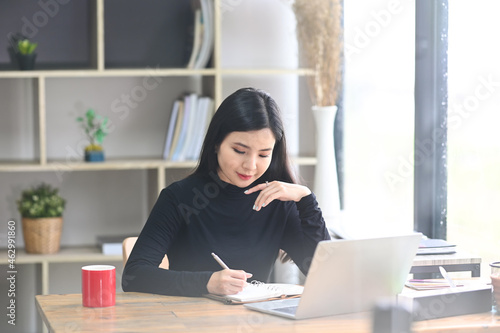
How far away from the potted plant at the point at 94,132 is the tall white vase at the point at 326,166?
0.97 m

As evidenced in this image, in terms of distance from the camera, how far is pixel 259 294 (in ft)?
6.22

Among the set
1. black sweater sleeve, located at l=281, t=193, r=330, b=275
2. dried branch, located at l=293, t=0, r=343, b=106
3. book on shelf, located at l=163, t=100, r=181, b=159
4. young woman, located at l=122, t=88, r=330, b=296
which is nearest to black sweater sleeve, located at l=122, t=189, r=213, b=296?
young woman, located at l=122, t=88, r=330, b=296

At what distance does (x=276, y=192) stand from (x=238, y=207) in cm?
20

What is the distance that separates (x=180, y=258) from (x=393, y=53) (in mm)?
1360

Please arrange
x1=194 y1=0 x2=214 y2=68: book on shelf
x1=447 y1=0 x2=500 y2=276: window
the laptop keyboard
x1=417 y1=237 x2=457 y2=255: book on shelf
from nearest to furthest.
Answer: the laptop keyboard, x1=417 y1=237 x2=457 y2=255: book on shelf, x1=447 y1=0 x2=500 y2=276: window, x1=194 y1=0 x2=214 y2=68: book on shelf

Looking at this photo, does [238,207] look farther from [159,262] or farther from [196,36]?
[196,36]

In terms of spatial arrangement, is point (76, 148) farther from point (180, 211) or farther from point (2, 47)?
point (180, 211)

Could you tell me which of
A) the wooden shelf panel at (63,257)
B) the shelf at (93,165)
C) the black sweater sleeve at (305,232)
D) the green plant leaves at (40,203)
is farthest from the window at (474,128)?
the green plant leaves at (40,203)

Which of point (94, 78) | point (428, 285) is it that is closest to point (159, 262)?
point (428, 285)

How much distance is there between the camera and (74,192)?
3.49m

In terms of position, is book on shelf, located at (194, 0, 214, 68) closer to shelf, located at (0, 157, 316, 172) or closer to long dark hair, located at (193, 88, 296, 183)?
shelf, located at (0, 157, 316, 172)

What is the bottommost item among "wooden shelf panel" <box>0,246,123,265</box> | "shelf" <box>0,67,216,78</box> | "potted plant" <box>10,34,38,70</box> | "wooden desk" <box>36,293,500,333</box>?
Result: "wooden shelf panel" <box>0,246,123,265</box>

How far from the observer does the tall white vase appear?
3117mm

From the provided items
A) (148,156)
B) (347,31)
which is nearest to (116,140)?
(148,156)
